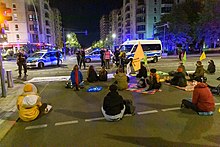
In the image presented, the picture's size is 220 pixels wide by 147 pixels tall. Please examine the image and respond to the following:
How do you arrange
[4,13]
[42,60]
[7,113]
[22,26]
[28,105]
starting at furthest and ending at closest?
[22,26] < [42,60] < [4,13] < [7,113] < [28,105]

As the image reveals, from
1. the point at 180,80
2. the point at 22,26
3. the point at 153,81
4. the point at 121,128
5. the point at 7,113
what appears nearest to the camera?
the point at 121,128

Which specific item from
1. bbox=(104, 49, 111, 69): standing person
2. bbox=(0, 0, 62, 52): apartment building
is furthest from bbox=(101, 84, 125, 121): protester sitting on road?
bbox=(0, 0, 62, 52): apartment building

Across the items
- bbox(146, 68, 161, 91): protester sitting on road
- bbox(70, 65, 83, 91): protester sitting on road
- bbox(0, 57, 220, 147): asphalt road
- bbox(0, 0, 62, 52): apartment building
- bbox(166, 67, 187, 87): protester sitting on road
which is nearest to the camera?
bbox(0, 57, 220, 147): asphalt road

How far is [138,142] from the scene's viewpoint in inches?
187

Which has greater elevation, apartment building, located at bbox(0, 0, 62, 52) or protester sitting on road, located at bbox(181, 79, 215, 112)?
apartment building, located at bbox(0, 0, 62, 52)

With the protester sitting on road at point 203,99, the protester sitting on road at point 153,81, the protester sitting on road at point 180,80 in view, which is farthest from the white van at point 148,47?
the protester sitting on road at point 203,99

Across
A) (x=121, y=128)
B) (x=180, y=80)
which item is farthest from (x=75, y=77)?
(x=121, y=128)

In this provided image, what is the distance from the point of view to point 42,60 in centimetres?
2294

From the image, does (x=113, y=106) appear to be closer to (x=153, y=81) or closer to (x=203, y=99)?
(x=203, y=99)

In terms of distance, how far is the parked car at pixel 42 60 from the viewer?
22.3 meters

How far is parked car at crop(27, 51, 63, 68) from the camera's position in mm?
22297

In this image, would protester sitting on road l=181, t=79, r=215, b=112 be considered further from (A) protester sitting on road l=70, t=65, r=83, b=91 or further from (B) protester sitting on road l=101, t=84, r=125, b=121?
(A) protester sitting on road l=70, t=65, r=83, b=91

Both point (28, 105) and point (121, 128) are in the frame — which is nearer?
point (121, 128)

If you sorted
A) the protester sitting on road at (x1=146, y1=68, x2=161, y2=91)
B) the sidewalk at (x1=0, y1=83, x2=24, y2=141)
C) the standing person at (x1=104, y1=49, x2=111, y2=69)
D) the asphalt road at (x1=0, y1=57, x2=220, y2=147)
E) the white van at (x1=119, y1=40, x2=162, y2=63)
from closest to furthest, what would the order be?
1. the asphalt road at (x1=0, y1=57, x2=220, y2=147)
2. the sidewalk at (x1=0, y1=83, x2=24, y2=141)
3. the protester sitting on road at (x1=146, y1=68, x2=161, y2=91)
4. the standing person at (x1=104, y1=49, x2=111, y2=69)
5. the white van at (x1=119, y1=40, x2=162, y2=63)
